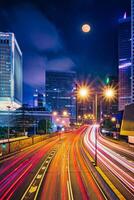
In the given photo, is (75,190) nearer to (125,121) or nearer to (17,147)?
(17,147)

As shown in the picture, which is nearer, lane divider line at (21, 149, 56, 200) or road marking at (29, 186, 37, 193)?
lane divider line at (21, 149, 56, 200)

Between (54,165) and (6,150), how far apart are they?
1412 cm

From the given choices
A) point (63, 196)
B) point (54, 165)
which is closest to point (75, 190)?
point (63, 196)

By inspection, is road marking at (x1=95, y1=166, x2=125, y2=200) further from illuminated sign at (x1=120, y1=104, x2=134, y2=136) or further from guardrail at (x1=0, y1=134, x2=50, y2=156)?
illuminated sign at (x1=120, y1=104, x2=134, y2=136)

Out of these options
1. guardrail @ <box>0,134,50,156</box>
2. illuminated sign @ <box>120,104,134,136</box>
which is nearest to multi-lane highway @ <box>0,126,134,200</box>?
guardrail @ <box>0,134,50,156</box>

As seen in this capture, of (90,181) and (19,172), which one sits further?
(19,172)

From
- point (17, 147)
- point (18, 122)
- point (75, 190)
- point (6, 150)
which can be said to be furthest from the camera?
point (18, 122)

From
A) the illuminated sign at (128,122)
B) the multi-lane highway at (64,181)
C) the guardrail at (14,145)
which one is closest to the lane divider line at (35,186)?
the multi-lane highway at (64,181)

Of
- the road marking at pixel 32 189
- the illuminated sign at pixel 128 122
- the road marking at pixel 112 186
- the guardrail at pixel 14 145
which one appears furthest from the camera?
the illuminated sign at pixel 128 122

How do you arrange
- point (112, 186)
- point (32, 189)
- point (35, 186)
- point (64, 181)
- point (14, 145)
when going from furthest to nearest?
point (14, 145) → point (64, 181) → point (112, 186) → point (35, 186) → point (32, 189)

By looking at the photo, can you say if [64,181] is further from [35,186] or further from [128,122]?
[128,122]

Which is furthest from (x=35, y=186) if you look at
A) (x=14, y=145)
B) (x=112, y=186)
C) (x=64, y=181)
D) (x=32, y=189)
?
(x=14, y=145)

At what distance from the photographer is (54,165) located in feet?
121

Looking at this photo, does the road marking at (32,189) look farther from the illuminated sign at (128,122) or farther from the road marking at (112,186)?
the illuminated sign at (128,122)
